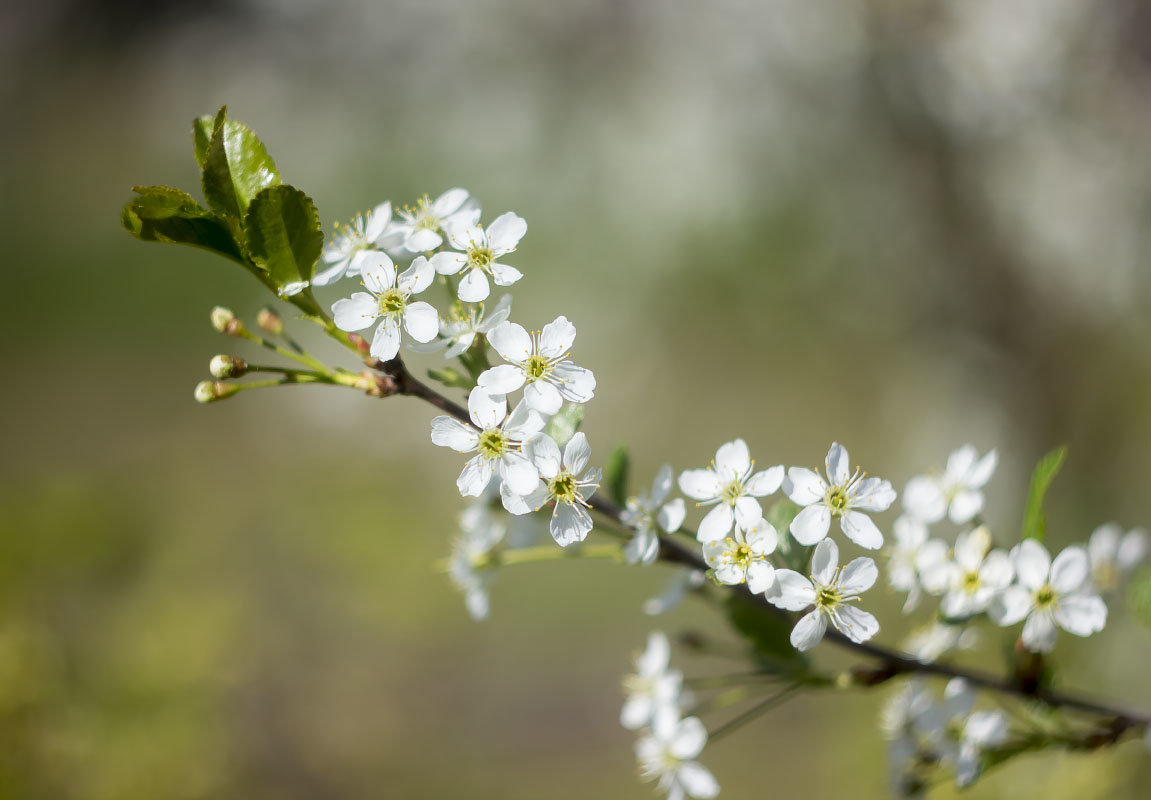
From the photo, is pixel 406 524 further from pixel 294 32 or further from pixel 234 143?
pixel 294 32

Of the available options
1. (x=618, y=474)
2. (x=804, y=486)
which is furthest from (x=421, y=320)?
(x=804, y=486)

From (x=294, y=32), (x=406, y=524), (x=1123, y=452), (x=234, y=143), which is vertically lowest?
(x=234, y=143)

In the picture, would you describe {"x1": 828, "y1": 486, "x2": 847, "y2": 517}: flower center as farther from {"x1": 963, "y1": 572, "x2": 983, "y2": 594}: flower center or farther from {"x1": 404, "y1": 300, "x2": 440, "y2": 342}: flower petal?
{"x1": 404, "y1": 300, "x2": 440, "y2": 342}: flower petal

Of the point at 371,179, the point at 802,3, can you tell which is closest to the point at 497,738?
the point at 802,3

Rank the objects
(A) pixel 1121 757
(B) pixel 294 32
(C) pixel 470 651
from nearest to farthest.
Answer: (A) pixel 1121 757 < (C) pixel 470 651 < (B) pixel 294 32

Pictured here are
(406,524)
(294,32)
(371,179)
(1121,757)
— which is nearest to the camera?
(1121,757)

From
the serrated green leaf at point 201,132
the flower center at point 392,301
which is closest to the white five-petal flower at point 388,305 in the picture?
the flower center at point 392,301

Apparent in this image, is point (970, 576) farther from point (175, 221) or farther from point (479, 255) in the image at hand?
point (175, 221)

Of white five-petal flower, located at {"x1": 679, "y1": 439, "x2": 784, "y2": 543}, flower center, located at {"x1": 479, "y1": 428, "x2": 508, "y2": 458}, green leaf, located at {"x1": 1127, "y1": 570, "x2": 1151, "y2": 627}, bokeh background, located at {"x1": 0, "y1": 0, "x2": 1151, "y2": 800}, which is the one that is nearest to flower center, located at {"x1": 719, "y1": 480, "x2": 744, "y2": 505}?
white five-petal flower, located at {"x1": 679, "y1": 439, "x2": 784, "y2": 543}
